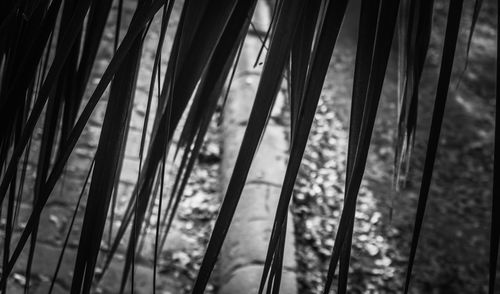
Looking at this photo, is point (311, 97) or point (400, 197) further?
point (400, 197)

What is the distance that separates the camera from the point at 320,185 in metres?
2.86

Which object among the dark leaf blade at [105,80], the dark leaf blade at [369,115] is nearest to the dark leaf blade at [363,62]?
the dark leaf blade at [369,115]

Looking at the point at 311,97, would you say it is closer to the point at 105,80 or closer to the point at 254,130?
the point at 254,130

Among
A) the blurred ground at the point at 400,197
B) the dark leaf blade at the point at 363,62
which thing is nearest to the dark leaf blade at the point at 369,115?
the dark leaf blade at the point at 363,62

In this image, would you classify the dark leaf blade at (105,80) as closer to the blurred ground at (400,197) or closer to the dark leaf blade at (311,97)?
the dark leaf blade at (311,97)

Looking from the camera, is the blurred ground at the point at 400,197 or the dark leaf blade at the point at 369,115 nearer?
the dark leaf blade at the point at 369,115

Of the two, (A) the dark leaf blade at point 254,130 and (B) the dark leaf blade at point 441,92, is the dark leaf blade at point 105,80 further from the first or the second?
(B) the dark leaf blade at point 441,92

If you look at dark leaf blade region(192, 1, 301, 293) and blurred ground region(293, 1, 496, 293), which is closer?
dark leaf blade region(192, 1, 301, 293)

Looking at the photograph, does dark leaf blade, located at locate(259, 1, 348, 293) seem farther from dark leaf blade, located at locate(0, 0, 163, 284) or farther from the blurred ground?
the blurred ground

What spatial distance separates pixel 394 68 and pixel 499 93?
130 inches

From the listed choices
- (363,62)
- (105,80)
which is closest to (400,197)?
(363,62)

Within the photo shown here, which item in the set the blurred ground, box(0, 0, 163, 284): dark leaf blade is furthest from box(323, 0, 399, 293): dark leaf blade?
the blurred ground

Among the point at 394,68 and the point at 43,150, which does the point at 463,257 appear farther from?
the point at 43,150

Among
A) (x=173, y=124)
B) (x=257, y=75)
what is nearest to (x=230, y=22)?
(x=173, y=124)
